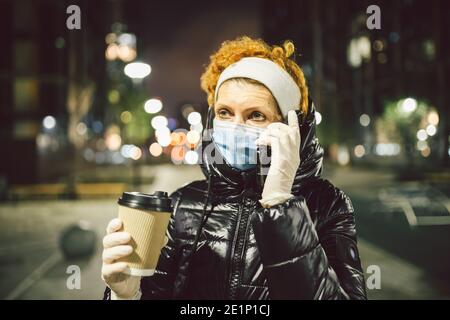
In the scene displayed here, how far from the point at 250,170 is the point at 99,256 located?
8777mm

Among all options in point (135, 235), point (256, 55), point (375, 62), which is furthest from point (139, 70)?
point (375, 62)

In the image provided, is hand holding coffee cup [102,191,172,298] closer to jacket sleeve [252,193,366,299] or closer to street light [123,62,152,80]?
jacket sleeve [252,193,366,299]

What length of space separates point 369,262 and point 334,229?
25.3 feet

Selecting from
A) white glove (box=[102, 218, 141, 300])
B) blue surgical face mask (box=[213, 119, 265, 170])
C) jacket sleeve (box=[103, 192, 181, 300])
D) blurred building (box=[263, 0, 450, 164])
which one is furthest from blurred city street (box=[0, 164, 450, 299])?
blurred building (box=[263, 0, 450, 164])

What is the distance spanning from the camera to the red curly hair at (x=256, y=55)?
2.02 meters

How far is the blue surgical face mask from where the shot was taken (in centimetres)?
189

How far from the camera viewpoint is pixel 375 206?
17.4 meters

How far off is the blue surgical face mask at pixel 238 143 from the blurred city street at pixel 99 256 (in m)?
5.63

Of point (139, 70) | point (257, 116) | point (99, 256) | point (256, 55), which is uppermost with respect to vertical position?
point (139, 70)

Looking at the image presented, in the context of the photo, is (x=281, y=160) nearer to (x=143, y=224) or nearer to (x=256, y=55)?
(x=143, y=224)

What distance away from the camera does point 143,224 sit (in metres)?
1.64

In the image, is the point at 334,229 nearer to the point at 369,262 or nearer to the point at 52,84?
the point at 369,262

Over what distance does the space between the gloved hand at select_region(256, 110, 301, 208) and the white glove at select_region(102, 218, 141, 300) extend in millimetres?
459

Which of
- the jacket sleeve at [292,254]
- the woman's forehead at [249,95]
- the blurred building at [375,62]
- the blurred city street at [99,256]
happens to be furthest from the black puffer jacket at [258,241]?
the blurred building at [375,62]
